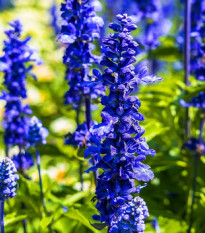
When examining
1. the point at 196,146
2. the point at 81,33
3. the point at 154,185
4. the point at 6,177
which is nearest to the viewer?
the point at 6,177

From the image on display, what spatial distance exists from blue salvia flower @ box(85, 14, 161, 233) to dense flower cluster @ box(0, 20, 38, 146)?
1.48 meters

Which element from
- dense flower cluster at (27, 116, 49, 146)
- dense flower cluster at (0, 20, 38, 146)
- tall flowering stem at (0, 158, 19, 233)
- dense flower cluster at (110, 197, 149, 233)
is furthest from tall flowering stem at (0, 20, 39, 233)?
dense flower cluster at (110, 197, 149, 233)

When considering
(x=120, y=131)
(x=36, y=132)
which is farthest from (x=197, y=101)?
(x=120, y=131)

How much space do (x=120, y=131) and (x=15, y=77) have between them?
1.71 metres

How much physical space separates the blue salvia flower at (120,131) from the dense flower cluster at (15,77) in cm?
148

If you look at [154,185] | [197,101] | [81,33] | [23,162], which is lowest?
[154,185]

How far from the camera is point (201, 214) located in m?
3.37

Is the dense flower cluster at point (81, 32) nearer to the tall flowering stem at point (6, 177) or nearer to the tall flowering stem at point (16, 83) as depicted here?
the tall flowering stem at point (16, 83)

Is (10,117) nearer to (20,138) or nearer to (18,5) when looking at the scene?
(20,138)

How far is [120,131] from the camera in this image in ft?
5.99

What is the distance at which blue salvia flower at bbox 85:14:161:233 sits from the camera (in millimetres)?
1793

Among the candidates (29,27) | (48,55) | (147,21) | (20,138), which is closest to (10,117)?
(20,138)

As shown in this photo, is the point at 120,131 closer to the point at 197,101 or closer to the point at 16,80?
the point at 16,80

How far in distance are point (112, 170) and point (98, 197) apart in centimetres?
17
